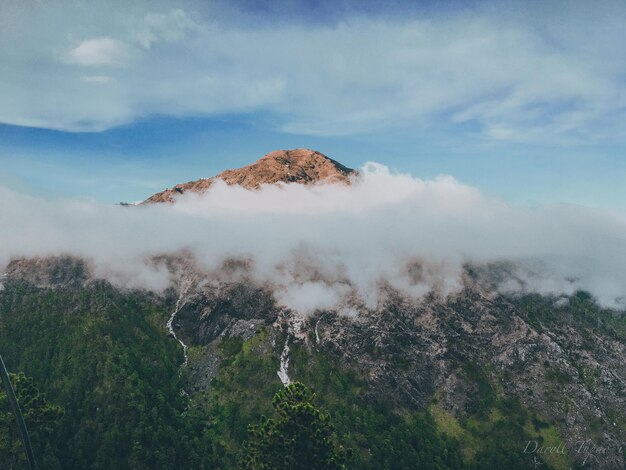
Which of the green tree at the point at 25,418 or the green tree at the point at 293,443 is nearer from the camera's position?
the green tree at the point at 293,443

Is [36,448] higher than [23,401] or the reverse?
the reverse

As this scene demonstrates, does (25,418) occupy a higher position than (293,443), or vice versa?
(25,418)

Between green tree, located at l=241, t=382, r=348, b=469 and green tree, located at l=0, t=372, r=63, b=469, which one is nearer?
green tree, located at l=241, t=382, r=348, b=469

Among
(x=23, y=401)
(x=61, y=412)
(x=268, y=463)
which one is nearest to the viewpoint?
(x=268, y=463)

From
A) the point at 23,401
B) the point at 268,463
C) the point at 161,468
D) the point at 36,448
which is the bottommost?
the point at 161,468

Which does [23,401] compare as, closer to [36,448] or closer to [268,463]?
[36,448]

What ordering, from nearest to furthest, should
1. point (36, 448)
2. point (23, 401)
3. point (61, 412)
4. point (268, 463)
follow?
point (268, 463) → point (23, 401) → point (61, 412) → point (36, 448)

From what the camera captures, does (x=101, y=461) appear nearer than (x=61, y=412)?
No

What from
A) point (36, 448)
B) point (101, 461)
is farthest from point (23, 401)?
point (101, 461)
